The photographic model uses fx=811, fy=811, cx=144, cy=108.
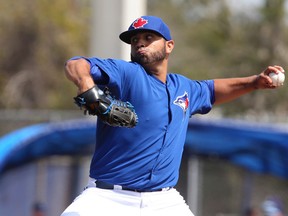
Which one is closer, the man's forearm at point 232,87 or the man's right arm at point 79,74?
the man's right arm at point 79,74

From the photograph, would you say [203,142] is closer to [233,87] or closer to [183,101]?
[233,87]

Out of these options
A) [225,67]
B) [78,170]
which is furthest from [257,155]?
[225,67]

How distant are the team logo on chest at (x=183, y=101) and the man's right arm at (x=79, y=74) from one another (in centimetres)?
91

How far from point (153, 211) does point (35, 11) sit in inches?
1016

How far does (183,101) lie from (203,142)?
7240 mm

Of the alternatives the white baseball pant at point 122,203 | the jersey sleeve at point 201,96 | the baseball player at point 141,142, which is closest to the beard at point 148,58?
the baseball player at point 141,142

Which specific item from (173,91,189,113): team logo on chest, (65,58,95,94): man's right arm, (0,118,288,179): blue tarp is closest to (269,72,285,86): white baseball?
(173,91,189,113): team logo on chest

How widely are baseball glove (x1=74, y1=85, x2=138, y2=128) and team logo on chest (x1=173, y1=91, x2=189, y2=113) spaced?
2.28 feet

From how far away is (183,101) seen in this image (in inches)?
208

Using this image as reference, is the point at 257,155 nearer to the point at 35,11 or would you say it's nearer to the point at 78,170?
the point at 78,170

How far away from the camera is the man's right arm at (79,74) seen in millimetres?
4324

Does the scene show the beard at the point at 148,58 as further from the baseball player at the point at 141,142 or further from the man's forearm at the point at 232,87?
the man's forearm at the point at 232,87

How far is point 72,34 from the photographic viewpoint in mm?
30656

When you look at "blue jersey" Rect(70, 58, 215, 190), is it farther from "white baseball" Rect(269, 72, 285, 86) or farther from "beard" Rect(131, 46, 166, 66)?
"white baseball" Rect(269, 72, 285, 86)
